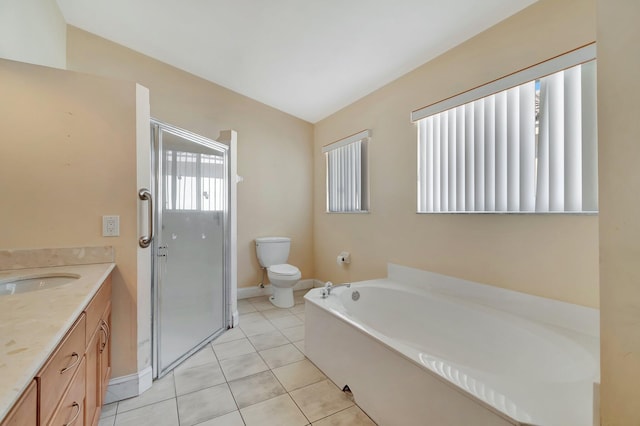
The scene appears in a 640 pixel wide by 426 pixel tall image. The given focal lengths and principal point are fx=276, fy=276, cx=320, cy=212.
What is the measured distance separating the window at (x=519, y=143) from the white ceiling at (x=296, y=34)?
46 cm

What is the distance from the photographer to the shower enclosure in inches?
75.6

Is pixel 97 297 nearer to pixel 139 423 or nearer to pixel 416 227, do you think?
pixel 139 423

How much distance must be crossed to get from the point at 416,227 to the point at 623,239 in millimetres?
1760

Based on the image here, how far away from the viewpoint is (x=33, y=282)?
55.2 inches

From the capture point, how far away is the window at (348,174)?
9.84 ft

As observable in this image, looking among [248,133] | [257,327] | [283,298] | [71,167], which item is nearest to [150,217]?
[71,167]

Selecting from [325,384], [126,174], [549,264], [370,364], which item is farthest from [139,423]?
[549,264]

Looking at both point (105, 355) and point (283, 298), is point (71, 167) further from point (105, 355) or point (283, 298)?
point (283, 298)

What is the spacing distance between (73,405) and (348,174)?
2806mm

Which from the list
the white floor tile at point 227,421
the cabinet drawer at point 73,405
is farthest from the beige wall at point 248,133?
the cabinet drawer at point 73,405

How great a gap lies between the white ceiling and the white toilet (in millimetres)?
1808

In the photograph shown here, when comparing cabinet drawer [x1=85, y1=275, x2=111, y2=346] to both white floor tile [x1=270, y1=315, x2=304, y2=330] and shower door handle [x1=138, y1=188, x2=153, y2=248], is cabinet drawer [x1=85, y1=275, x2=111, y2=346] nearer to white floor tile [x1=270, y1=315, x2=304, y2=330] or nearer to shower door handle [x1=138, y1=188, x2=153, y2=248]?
shower door handle [x1=138, y1=188, x2=153, y2=248]

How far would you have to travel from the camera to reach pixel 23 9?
1.73 m

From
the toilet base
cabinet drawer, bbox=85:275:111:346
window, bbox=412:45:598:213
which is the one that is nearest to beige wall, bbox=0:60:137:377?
cabinet drawer, bbox=85:275:111:346
